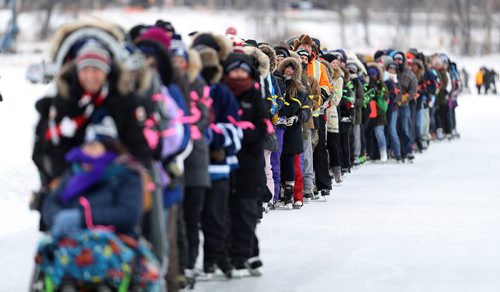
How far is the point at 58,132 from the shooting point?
8.19m

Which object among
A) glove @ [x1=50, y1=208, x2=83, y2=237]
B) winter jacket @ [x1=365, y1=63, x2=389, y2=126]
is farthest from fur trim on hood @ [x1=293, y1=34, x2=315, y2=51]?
glove @ [x1=50, y1=208, x2=83, y2=237]

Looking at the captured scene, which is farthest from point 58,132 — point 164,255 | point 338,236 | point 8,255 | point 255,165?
point 338,236

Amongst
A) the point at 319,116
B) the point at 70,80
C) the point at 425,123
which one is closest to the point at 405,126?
the point at 425,123

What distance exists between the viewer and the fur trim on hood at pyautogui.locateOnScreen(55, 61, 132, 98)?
318 inches

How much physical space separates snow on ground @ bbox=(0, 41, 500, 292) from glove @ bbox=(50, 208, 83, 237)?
3662 mm

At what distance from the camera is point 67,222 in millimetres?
7637

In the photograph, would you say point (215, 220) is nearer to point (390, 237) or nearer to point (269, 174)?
point (390, 237)

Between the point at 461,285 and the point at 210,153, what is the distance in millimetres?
2244

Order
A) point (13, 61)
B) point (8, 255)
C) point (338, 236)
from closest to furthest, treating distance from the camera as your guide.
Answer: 1. point (8, 255)
2. point (338, 236)
3. point (13, 61)

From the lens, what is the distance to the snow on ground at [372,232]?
39.4 ft

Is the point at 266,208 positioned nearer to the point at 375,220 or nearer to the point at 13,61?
the point at 375,220

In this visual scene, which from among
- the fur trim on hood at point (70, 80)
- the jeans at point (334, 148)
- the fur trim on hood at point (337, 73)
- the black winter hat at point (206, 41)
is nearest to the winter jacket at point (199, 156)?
the black winter hat at point (206, 41)

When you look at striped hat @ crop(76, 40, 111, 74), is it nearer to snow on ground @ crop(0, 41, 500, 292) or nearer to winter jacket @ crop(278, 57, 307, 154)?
snow on ground @ crop(0, 41, 500, 292)

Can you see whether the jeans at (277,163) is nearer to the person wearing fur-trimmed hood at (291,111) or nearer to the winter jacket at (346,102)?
the person wearing fur-trimmed hood at (291,111)
